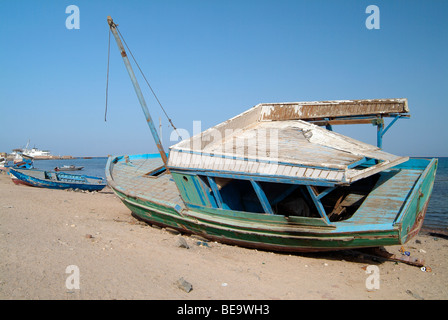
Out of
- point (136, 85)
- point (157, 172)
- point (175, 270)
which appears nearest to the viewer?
point (175, 270)

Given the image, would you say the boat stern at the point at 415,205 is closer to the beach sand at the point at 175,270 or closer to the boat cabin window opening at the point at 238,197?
the beach sand at the point at 175,270

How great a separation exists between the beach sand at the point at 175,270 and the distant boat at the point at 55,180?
48.3 ft

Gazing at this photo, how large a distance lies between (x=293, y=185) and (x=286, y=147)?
0.91 metres

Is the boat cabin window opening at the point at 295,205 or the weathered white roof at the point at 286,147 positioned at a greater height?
the weathered white roof at the point at 286,147

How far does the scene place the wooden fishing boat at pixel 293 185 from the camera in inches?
227

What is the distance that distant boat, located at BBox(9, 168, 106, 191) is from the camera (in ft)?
72.0

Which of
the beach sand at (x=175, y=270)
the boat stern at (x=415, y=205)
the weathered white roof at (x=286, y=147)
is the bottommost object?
the beach sand at (x=175, y=270)

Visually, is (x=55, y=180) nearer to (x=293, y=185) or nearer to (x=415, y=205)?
(x=293, y=185)

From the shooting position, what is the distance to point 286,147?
705 cm

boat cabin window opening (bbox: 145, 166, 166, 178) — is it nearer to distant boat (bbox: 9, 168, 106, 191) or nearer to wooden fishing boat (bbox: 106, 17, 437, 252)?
wooden fishing boat (bbox: 106, 17, 437, 252)

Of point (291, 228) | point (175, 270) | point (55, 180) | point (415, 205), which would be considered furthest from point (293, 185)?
point (55, 180)

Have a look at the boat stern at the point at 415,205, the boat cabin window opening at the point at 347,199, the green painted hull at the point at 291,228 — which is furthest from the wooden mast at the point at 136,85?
the boat stern at the point at 415,205

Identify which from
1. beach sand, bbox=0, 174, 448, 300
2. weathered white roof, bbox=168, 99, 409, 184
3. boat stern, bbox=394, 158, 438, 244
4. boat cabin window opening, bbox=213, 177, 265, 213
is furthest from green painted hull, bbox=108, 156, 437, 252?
weathered white roof, bbox=168, 99, 409, 184
